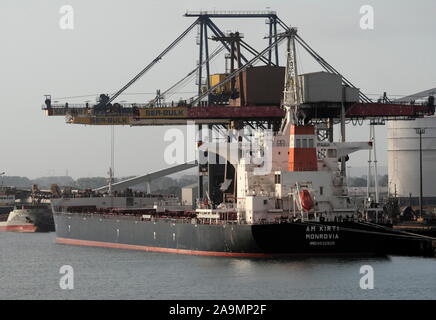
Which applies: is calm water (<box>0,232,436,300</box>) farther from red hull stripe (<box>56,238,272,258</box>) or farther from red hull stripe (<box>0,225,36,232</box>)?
red hull stripe (<box>0,225,36,232</box>)

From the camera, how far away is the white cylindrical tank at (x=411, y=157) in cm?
10356

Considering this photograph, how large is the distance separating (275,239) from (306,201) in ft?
8.51

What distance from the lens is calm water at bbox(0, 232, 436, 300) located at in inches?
1757

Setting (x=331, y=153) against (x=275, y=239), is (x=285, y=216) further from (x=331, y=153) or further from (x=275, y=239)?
(x=331, y=153)

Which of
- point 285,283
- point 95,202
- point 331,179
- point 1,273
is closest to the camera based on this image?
point 285,283

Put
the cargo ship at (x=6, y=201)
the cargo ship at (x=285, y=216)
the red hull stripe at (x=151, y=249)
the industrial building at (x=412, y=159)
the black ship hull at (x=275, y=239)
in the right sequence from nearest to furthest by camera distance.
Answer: the black ship hull at (x=275, y=239)
the cargo ship at (x=285, y=216)
the red hull stripe at (x=151, y=249)
the industrial building at (x=412, y=159)
the cargo ship at (x=6, y=201)

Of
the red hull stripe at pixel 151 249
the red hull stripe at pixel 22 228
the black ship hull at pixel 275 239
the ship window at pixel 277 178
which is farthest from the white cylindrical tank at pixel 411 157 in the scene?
the ship window at pixel 277 178

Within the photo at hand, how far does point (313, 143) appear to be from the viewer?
59.2m

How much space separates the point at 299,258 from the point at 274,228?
2018 mm

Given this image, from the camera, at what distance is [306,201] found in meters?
56.3

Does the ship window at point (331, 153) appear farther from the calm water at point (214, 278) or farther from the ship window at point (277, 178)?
the calm water at point (214, 278)
